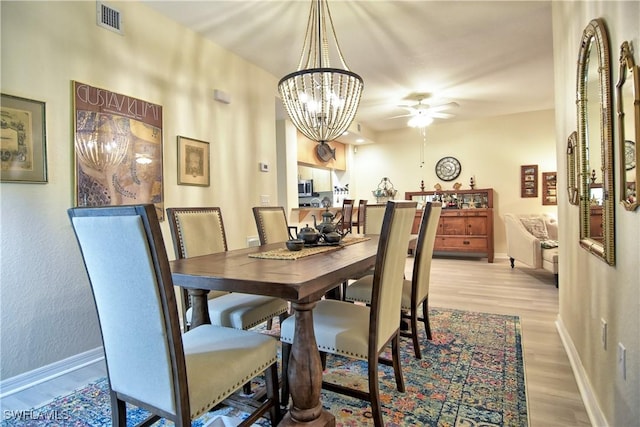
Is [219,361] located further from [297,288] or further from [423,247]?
[423,247]

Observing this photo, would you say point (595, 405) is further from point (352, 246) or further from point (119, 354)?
point (119, 354)

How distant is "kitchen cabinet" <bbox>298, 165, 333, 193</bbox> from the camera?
7.21 meters

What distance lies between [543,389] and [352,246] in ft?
4.47

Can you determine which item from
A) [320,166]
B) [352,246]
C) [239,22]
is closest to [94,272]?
[352,246]

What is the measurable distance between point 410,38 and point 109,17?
102 inches

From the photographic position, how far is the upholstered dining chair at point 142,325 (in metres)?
1.01

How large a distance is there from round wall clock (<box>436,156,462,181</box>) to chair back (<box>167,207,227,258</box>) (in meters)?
5.47

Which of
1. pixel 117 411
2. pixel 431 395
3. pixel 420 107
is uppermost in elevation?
pixel 420 107

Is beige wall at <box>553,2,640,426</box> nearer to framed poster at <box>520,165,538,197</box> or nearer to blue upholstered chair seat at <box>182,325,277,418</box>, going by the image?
blue upholstered chair seat at <box>182,325,277,418</box>

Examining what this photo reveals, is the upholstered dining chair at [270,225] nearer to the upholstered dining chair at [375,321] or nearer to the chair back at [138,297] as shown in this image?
the upholstered dining chair at [375,321]

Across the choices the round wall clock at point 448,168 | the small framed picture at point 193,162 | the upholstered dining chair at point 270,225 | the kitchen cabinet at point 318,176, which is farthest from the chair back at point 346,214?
the small framed picture at point 193,162

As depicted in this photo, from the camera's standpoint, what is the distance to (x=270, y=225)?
293 centimetres

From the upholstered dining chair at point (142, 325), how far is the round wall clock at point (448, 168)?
6402 millimetres

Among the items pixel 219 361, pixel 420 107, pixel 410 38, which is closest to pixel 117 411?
pixel 219 361
